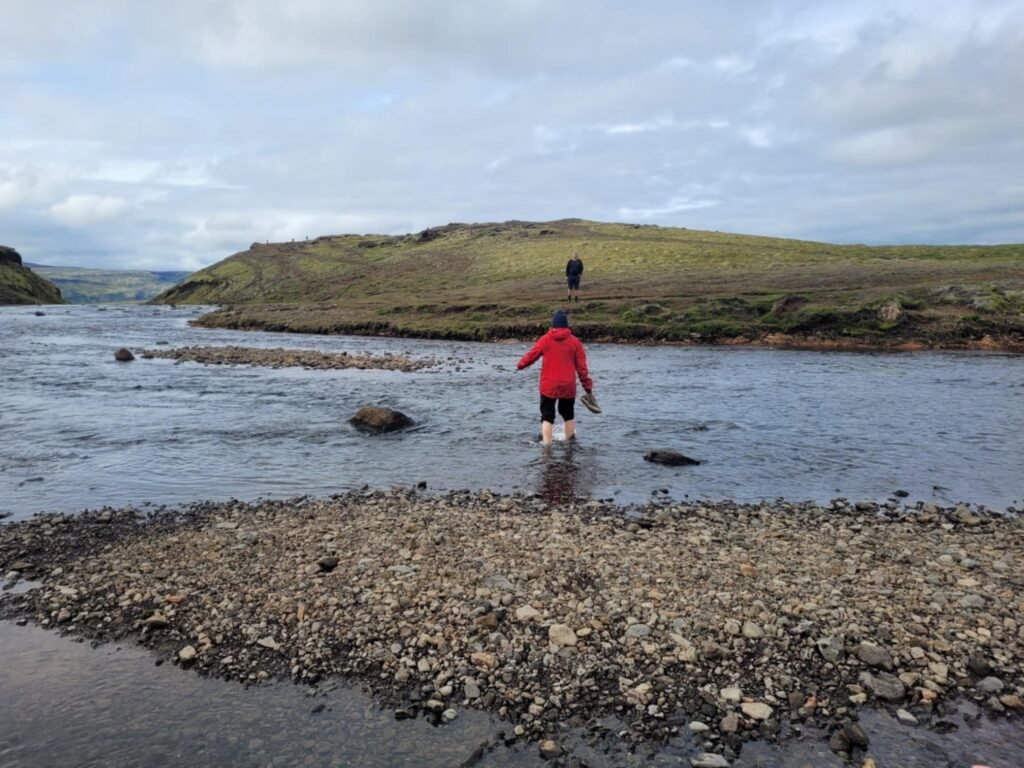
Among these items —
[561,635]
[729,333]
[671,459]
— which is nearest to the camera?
[561,635]

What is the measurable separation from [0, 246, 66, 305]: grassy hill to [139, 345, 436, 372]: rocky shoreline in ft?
453

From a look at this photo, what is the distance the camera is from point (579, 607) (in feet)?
28.8

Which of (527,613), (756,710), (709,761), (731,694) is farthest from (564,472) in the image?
(709,761)

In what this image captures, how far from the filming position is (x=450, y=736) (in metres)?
6.65

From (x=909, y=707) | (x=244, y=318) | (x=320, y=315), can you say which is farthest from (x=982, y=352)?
(x=244, y=318)

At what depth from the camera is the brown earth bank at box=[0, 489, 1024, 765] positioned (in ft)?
23.4

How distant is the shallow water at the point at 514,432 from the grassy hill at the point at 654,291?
8.60 meters

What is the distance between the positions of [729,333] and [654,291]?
50.7 ft

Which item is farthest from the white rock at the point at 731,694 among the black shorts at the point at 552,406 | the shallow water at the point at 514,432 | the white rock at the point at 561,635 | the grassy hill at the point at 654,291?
the grassy hill at the point at 654,291

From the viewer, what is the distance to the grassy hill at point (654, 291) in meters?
44.0

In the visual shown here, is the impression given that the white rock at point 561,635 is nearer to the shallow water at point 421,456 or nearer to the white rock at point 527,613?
the white rock at point 527,613

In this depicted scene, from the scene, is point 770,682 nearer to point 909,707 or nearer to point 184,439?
point 909,707

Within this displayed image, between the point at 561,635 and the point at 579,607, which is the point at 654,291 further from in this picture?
the point at 561,635

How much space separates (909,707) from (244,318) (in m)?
66.9
